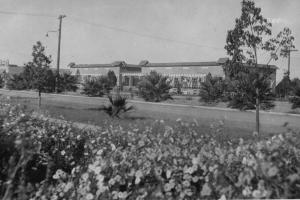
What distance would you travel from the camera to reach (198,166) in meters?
3.33

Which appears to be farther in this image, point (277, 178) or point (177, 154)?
point (177, 154)

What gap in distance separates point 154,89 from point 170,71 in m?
22.4

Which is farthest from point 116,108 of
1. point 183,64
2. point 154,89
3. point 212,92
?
point 183,64

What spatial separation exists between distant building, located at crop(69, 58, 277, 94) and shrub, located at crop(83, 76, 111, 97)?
8.10 metres

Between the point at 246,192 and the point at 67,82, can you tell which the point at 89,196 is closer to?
the point at 246,192

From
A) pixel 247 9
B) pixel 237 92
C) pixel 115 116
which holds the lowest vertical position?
pixel 115 116

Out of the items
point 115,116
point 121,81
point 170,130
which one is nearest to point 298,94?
point 115,116

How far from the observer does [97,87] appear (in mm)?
40719

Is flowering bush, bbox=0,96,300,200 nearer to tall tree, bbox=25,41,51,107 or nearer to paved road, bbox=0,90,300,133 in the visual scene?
paved road, bbox=0,90,300,133

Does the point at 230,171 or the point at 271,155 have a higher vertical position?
the point at 271,155

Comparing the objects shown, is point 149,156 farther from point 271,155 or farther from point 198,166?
point 271,155

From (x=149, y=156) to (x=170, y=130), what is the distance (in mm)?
930

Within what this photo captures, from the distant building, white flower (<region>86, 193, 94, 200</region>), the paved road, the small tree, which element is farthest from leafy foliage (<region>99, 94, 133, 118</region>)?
the small tree

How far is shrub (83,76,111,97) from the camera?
40.4 metres
